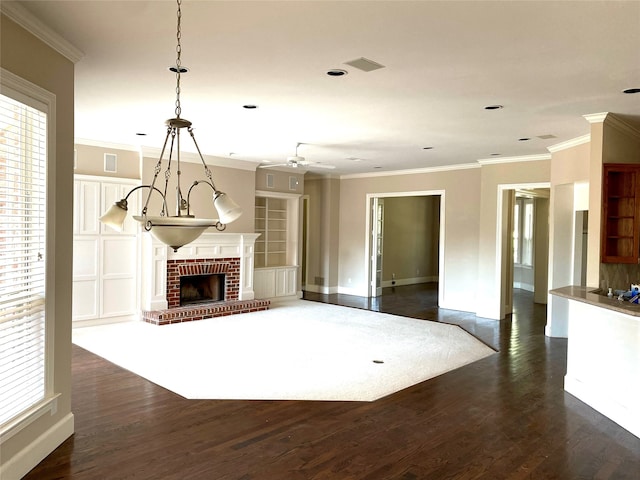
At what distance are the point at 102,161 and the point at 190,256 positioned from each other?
6.47ft

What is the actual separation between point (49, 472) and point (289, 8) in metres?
3.02

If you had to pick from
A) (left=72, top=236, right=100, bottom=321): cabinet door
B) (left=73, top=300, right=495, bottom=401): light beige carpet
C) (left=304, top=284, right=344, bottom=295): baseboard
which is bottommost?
(left=73, top=300, right=495, bottom=401): light beige carpet

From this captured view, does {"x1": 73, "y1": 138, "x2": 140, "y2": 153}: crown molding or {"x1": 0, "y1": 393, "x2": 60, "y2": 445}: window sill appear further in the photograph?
{"x1": 73, "y1": 138, "x2": 140, "y2": 153}: crown molding

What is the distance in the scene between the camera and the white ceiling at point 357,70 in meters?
2.74

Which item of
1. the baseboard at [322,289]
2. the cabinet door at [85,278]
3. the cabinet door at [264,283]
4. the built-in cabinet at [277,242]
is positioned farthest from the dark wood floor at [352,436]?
the baseboard at [322,289]

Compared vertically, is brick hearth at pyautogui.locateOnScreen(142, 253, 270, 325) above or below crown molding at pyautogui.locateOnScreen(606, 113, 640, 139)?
below

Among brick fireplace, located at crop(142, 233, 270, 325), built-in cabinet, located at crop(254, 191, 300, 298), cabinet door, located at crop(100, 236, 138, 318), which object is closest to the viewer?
cabinet door, located at crop(100, 236, 138, 318)

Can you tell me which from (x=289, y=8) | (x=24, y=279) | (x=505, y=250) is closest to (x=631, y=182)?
(x=505, y=250)

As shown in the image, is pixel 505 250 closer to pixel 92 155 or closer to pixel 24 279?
pixel 92 155

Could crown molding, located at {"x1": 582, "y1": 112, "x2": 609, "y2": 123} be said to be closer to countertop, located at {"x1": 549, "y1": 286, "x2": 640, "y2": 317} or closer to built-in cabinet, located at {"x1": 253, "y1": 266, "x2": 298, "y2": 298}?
countertop, located at {"x1": 549, "y1": 286, "x2": 640, "y2": 317}

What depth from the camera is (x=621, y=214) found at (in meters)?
5.02

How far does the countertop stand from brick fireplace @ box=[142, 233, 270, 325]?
527 centimetres

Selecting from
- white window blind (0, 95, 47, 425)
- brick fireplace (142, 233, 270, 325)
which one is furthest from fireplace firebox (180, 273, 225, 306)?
white window blind (0, 95, 47, 425)

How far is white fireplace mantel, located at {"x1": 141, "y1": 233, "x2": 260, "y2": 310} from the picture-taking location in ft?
24.8
